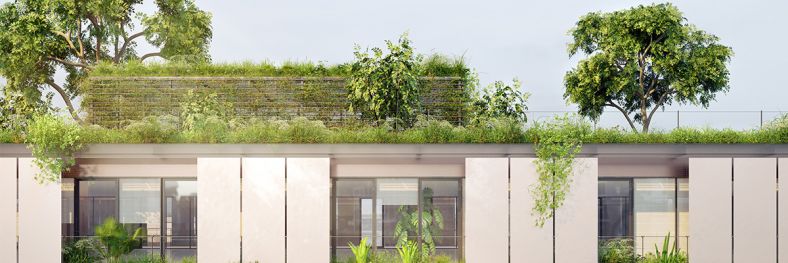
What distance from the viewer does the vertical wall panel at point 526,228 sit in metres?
16.0

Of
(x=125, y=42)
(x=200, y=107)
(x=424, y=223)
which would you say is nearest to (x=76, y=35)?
(x=125, y=42)

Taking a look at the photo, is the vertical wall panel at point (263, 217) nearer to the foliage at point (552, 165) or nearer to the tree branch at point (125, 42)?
the foliage at point (552, 165)

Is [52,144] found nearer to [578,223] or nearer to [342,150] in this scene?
[342,150]

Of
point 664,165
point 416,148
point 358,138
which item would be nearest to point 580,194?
point 664,165

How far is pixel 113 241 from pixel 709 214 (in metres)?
12.4

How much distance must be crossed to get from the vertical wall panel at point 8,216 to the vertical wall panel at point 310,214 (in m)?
5.64

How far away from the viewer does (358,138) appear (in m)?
16.0

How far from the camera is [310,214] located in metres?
16.0

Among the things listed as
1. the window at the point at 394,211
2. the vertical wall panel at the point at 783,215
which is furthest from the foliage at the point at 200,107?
the vertical wall panel at the point at 783,215

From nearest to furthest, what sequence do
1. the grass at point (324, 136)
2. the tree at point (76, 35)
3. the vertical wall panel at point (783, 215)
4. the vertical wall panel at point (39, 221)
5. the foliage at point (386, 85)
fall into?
1. the grass at point (324, 136)
2. the vertical wall panel at point (39, 221)
3. the vertical wall panel at point (783, 215)
4. the foliage at point (386, 85)
5. the tree at point (76, 35)

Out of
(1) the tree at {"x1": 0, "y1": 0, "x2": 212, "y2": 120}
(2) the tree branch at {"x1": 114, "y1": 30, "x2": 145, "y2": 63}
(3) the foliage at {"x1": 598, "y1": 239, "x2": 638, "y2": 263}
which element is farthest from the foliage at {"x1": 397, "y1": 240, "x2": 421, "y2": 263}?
(2) the tree branch at {"x1": 114, "y1": 30, "x2": 145, "y2": 63}

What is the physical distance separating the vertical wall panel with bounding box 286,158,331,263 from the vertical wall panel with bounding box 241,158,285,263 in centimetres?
18

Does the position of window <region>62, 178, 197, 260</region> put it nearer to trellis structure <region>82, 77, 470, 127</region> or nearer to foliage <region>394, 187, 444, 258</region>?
foliage <region>394, 187, 444, 258</region>

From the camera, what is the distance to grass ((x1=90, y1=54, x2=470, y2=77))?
22125mm
